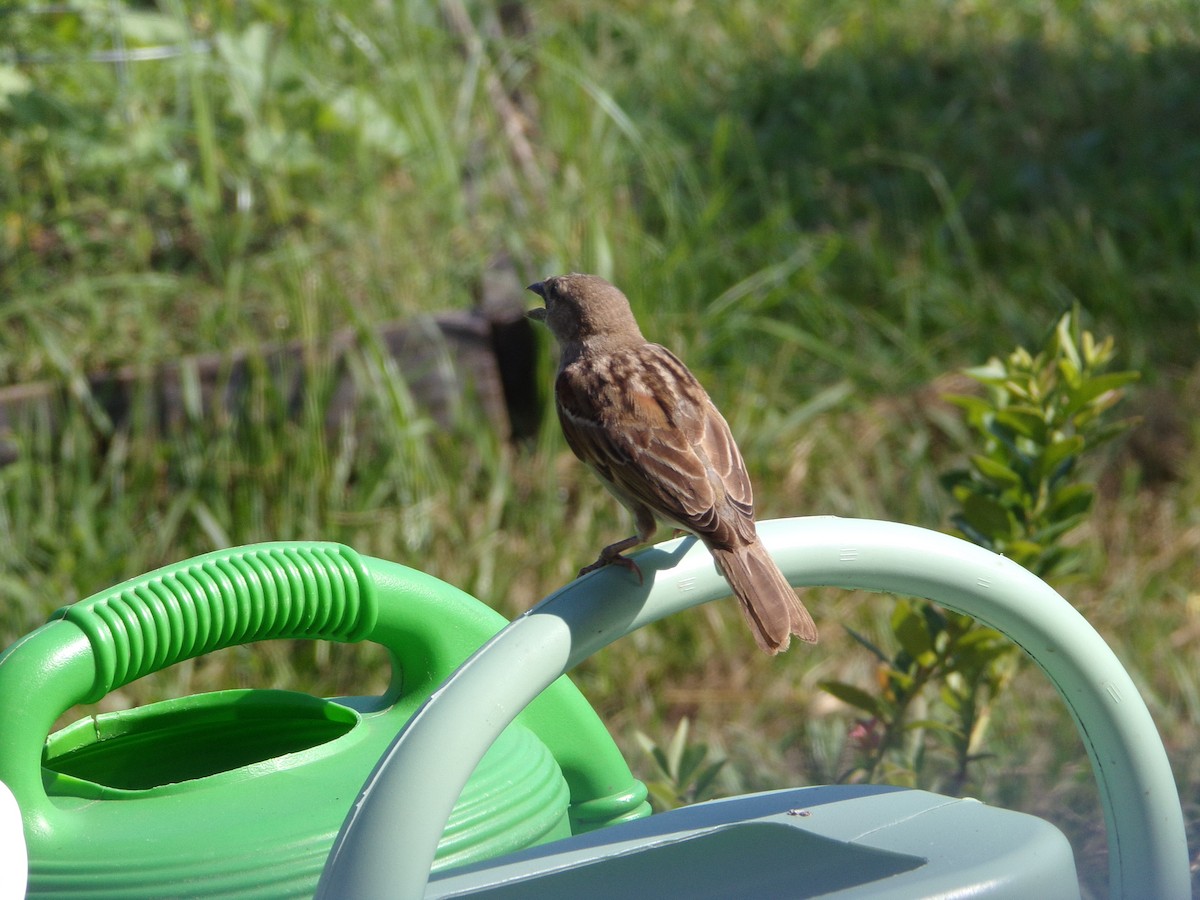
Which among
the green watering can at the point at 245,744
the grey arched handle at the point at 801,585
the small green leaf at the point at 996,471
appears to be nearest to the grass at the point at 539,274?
the small green leaf at the point at 996,471

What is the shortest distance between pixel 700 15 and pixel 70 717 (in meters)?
4.96

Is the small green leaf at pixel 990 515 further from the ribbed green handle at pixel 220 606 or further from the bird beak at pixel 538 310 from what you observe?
the ribbed green handle at pixel 220 606

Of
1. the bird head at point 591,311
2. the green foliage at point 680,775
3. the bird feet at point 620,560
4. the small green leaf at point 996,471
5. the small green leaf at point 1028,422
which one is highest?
the bird head at point 591,311

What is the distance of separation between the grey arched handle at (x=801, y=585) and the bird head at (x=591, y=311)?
127 centimetres

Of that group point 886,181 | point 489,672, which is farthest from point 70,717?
point 886,181

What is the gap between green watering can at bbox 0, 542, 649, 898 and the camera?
1.49 metres

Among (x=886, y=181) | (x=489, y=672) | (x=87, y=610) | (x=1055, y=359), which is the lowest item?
(x=489, y=672)

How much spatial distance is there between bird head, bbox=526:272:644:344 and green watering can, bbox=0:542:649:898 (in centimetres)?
112

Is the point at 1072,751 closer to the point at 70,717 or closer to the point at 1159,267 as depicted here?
the point at 70,717

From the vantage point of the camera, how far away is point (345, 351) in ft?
15.3

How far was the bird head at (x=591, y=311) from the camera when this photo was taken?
296 centimetres

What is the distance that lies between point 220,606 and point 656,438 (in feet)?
3.01

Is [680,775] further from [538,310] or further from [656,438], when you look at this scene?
[538,310]

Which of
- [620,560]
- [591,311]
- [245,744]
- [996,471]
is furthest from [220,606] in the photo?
[996,471]
